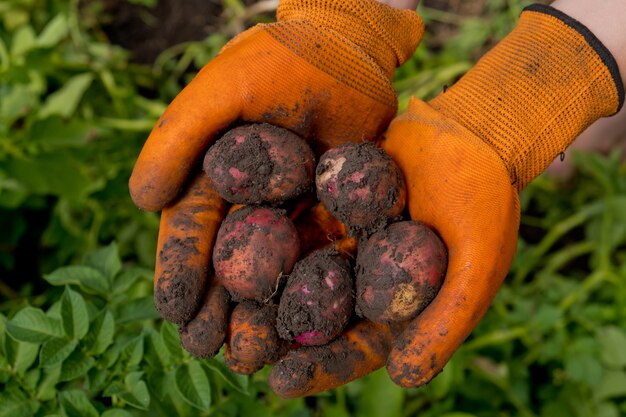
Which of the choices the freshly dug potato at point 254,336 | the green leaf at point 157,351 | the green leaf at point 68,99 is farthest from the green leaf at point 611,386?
the green leaf at point 68,99

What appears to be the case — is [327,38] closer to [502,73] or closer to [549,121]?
[502,73]

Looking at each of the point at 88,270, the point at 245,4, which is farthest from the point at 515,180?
the point at 245,4

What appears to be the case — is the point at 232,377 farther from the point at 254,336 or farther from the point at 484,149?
the point at 484,149

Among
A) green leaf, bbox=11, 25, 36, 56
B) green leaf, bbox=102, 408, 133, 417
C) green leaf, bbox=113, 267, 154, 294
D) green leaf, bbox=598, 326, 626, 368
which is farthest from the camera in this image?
green leaf, bbox=11, 25, 36, 56

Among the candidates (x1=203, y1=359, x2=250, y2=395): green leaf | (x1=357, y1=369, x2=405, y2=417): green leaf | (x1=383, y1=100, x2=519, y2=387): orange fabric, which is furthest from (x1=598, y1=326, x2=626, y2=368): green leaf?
(x1=203, y1=359, x2=250, y2=395): green leaf

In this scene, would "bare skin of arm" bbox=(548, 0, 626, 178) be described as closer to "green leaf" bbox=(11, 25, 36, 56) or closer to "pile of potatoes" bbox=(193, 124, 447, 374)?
"pile of potatoes" bbox=(193, 124, 447, 374)

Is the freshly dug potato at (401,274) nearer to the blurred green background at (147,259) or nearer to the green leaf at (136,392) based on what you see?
the blurred green background at (147,259)
